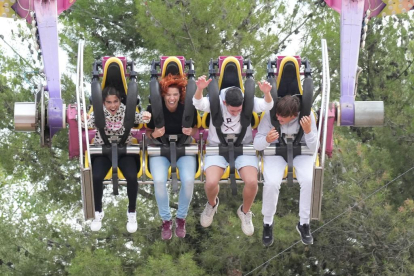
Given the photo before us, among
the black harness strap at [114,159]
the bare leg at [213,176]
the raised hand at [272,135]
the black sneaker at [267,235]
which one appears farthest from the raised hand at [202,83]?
the black sneaker at [267,235]

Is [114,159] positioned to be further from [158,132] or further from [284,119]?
[284,119]

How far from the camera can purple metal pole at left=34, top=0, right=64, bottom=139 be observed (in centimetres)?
974

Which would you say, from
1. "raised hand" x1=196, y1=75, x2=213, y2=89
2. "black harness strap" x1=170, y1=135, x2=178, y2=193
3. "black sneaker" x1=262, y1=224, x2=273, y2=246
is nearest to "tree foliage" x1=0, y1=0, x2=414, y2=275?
"black sneaker" x1=262, y1=224, x2=273, y2=246

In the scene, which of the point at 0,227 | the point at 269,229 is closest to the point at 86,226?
the point at 0,227

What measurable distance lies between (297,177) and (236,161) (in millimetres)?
496

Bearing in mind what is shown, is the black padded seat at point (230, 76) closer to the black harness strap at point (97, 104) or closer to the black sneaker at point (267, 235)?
the black harness strap at point (97, 104)

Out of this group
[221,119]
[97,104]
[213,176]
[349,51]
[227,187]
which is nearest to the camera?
[97,104]

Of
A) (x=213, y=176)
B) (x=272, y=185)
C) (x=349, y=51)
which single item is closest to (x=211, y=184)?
(x=213, y=176)

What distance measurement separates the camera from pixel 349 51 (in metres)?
9.89

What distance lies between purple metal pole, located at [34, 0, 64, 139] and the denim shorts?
121 centimetres

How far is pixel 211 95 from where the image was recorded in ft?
30.9

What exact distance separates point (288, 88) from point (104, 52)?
30.8ft

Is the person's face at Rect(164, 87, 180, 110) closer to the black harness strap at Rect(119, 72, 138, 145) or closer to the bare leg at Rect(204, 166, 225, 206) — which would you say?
the black harness strap at Rect(119, 72, 138, 145)

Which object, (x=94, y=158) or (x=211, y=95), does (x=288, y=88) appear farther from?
(x=94, y=158)
